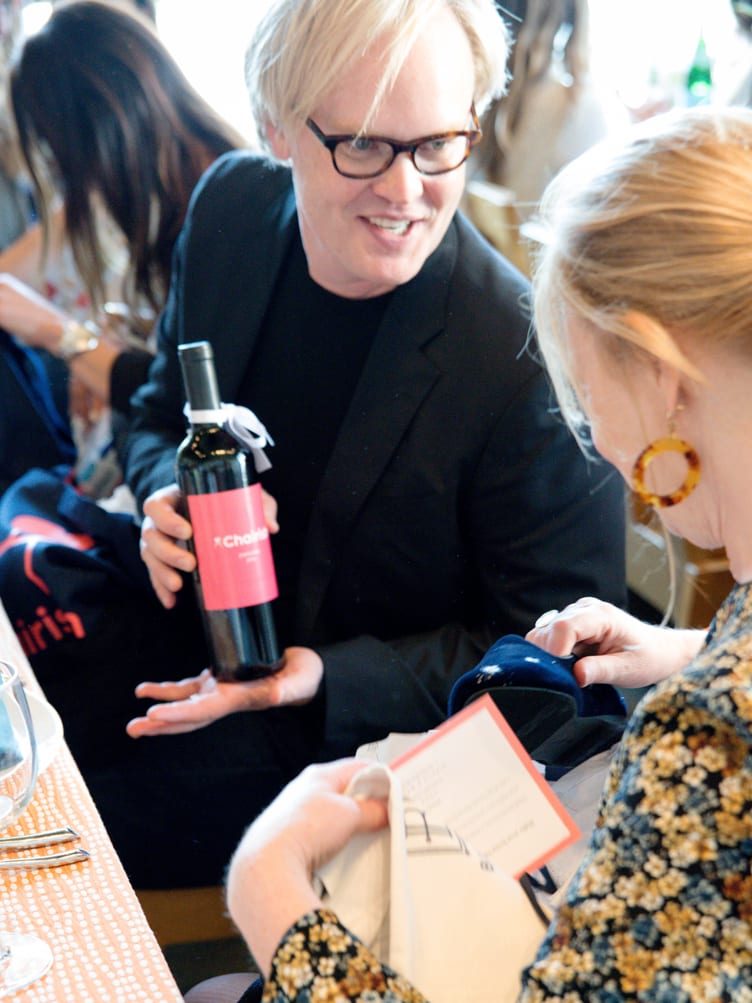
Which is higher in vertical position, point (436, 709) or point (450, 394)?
point (450, 394)

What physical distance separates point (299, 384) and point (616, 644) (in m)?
0.62

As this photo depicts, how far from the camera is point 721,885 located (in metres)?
0.70

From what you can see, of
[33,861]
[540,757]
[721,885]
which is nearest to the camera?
→ [721,885]

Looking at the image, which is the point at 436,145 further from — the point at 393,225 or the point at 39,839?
the point at 39,839

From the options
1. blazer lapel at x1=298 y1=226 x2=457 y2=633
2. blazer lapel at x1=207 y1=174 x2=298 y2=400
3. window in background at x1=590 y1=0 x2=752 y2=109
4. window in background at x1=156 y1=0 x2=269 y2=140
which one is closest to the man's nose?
blazer lapel at x1=298 y1=226 x2=457 y2=633

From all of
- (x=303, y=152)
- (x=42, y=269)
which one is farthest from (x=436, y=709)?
(x=42, y=269)


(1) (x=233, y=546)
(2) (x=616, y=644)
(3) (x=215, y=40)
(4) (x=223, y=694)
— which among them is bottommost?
(4) (x=223, y=694)

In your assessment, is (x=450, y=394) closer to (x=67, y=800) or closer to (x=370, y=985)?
(x=67, y=800)

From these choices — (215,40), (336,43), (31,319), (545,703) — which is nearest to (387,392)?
(336,43)

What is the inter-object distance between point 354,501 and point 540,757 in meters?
0.50

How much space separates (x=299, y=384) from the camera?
1.53m

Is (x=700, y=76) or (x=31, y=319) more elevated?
(x=700, y=76)

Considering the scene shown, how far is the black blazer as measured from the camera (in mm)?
1360

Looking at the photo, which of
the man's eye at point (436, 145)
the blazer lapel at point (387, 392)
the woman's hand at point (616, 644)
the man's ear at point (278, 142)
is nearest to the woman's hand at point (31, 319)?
the man's ear at point (278, 142)
